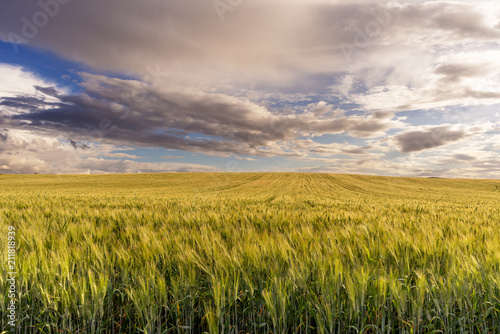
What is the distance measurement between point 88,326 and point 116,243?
1.53m

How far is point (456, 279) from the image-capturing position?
2.12m

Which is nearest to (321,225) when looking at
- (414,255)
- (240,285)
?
(414,255)

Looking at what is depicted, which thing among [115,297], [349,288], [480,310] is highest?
[349,288]

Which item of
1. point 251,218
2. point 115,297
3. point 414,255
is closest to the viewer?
point 115,297

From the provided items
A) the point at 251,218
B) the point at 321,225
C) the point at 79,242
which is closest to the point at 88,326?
the point at 79,242

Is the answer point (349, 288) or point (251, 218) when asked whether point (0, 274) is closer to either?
point (349, 288)

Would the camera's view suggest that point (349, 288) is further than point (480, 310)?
No

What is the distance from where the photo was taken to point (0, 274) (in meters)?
2.08

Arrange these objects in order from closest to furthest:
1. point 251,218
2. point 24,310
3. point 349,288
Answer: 1. point 349,288
2. point 24,310
3. point 251,218

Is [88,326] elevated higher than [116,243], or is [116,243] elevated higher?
[116,243]

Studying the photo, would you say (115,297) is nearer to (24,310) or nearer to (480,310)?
(24,310)

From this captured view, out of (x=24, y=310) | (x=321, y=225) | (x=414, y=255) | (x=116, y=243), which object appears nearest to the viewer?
(x=24, y=310)

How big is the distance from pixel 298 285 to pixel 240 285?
49 centimetres

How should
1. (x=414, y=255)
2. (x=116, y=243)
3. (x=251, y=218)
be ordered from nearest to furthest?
(x=414, y=255), (x=116, y=243), (x=251, y=218)
